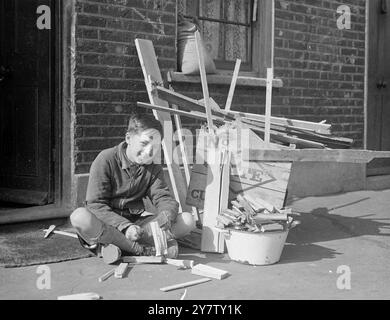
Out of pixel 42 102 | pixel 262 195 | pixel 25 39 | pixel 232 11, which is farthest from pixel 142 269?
pixel 232 11

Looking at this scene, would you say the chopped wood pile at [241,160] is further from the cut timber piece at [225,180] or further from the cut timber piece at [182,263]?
the cut timber piece at [182,263]

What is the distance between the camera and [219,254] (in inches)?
191

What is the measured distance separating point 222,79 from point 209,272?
295 centimetres

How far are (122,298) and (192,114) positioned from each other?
2.02m

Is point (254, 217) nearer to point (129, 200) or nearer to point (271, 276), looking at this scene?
point (271, 276)

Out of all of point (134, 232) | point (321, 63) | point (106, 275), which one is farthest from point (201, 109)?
point (321, 63)

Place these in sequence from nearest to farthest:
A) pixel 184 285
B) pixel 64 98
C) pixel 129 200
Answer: pixel 184 285 → pixel 129 200 → pixel 64 98

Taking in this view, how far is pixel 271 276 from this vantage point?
421 cm

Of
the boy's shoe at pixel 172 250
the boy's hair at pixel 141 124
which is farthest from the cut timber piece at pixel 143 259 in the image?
the boy's hair at pixel 141 124

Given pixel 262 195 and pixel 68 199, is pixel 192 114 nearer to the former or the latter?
pixel 262 195

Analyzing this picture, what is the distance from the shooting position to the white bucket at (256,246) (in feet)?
14.5

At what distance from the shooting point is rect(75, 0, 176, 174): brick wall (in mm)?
5504

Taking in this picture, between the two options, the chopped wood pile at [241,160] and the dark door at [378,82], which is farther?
the dark door at [378,82]

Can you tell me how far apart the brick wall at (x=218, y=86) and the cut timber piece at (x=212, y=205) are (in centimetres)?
129
